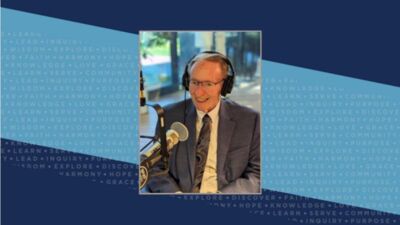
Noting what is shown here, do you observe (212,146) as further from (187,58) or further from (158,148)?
(187,58)

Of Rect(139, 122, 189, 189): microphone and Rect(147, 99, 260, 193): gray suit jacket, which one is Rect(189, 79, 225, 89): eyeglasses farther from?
Rect(139, 122, 189, 189): microphone

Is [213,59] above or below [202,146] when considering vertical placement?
above

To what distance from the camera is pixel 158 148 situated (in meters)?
2.45

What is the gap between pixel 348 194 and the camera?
Answer: 2500 millimetres

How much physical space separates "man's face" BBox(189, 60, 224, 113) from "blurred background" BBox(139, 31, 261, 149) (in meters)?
0.05

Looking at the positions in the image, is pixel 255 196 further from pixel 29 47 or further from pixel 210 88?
pixel 29 47

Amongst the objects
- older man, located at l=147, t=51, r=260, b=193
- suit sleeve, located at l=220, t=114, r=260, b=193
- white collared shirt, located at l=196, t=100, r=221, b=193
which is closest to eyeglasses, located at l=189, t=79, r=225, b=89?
older man, located at l=147, t=51, r=260, b=193

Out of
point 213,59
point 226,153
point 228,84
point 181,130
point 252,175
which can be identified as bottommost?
point 252,175

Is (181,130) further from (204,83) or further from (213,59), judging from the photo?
(213,59)

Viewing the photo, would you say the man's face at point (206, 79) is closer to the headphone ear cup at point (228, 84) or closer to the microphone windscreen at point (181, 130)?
the headphone ear cup at point (228, 84)

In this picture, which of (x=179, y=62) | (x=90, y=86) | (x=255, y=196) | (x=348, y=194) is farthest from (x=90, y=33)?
(x=348, y=194)

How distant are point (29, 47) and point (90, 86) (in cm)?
35

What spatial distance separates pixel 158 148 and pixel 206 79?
15.7 inches

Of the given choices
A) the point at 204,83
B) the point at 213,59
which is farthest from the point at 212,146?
the point at 213,59
